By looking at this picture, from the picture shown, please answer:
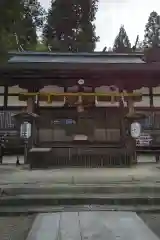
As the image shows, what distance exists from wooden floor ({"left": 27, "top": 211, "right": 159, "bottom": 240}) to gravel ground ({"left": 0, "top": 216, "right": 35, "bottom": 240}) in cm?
14

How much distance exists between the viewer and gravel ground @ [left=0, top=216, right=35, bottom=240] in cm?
580

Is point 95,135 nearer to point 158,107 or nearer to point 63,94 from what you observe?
point 63,94

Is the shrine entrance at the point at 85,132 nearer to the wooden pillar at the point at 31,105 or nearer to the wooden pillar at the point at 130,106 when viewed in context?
the wooden pillar at the point at 130,106

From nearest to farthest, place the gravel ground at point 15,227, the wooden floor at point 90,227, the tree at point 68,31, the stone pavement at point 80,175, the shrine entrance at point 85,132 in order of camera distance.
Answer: the wooden floor at point 90,227 → the gravel ground at point 15,227 → the stone pavement at point 80,175 → the shrine entrance at point 85,132 → the tree at point 68,31

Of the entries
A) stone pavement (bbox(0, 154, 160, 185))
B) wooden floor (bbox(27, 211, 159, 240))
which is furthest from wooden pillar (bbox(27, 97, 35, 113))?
wooden floor (bbox(27, 211, 159, 240))

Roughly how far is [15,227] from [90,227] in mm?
1240

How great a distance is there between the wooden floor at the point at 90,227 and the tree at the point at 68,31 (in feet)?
92.5

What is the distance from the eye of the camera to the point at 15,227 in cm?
634

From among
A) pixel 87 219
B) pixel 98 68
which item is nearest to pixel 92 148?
pixel 98 68

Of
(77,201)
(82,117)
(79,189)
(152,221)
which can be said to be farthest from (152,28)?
(152,221)

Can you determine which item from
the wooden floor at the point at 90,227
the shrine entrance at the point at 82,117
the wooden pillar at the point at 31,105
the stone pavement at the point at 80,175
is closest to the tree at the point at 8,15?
the wooden floor at the point at 90,227

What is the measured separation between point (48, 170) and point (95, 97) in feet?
9.84

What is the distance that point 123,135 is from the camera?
13211 mm

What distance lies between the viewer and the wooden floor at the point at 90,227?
5.42 meters
